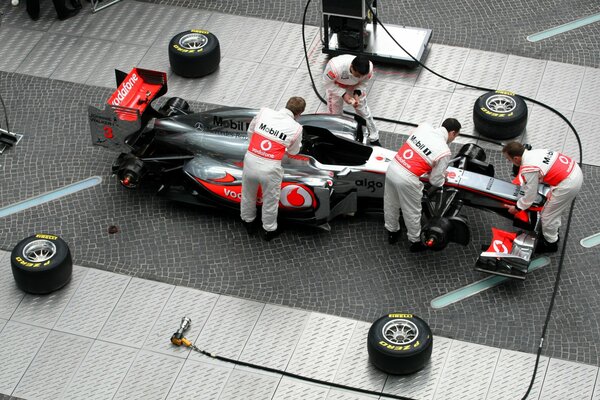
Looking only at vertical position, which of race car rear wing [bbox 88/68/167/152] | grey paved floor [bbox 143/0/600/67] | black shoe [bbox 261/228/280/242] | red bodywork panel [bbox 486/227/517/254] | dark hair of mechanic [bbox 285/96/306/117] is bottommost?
grey paved floor [bbox 143/0/600/67]

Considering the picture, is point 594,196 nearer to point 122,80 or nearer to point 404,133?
point 404,133

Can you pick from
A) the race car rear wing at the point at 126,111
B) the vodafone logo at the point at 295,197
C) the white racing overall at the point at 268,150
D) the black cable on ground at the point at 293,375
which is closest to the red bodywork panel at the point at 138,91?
the race car rear wing at the point at 126,111

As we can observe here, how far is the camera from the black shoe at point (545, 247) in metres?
11.2

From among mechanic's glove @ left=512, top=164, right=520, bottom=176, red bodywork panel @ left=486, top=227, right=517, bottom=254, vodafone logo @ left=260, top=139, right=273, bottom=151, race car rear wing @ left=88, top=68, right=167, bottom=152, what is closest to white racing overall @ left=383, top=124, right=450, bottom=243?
red bodywork panel @ left=486, top=227, right=517, bottom=254

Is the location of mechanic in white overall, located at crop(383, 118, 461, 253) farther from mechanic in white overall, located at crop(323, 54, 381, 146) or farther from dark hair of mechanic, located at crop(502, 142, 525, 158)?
mechanic in white overall, located at crop(323, 54, 381, 146)

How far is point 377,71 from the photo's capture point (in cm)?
1385

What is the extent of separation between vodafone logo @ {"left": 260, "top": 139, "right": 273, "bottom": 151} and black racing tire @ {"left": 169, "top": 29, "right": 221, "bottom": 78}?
3.01 metres

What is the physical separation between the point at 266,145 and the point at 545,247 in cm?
307

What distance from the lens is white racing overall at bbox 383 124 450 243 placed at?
10.7 m

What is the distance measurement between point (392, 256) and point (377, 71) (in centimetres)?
335

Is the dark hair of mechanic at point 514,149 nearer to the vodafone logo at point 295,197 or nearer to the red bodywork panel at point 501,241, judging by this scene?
the red bodywork panel at point 501,241

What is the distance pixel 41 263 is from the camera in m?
10.9

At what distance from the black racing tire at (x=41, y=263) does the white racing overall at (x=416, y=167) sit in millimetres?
3363

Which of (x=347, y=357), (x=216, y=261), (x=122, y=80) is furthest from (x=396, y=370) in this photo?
(x=122, y=80)
